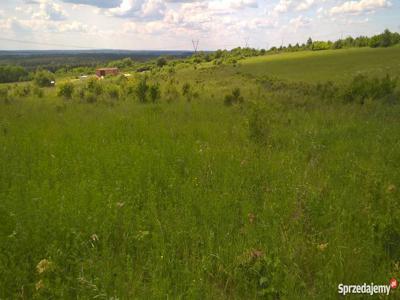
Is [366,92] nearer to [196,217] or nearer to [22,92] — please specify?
[196,217]

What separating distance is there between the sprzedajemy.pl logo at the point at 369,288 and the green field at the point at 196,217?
7cm

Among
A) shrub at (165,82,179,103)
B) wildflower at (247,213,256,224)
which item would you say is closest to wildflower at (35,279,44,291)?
wildflower at (247,213,256,224)

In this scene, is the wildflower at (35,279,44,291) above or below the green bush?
below

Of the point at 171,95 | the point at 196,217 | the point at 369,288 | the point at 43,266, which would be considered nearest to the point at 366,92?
the point at 171,95

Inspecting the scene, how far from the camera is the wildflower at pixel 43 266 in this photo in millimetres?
3047

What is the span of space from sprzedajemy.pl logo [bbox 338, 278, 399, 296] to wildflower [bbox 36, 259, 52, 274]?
2.78m

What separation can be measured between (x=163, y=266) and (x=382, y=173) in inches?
170

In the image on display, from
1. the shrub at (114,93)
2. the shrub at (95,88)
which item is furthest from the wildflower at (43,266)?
the shrub at (95,88)

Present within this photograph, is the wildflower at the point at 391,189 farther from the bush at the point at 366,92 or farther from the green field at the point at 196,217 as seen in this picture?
the bush at the point at 366,92

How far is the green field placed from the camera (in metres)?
3.11

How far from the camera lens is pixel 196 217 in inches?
171

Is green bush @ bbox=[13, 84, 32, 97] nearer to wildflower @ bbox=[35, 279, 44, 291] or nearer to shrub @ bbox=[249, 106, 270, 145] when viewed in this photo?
shrub @ bbox=[249, 106, 270, 145]

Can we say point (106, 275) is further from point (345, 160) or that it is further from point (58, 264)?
point (345, 160)

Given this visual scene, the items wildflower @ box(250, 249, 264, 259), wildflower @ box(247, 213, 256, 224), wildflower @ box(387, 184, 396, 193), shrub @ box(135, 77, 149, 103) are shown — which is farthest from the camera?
shrub @ box(135, 77, 149, 103)
